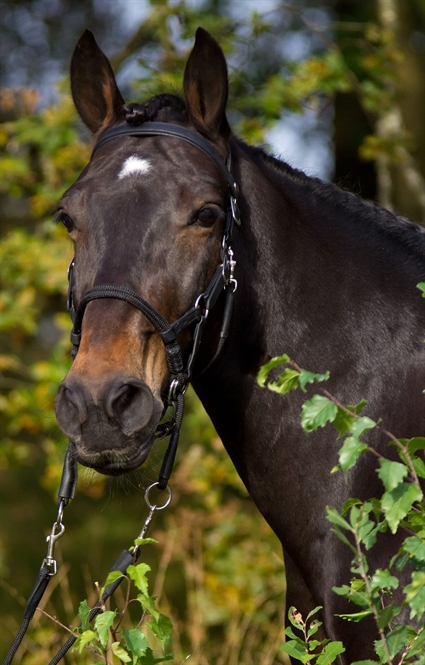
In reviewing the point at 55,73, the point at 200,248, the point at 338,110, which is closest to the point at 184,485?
the point at 200,248

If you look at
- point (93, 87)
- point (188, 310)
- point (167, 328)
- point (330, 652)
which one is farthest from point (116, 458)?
point (93, 87)

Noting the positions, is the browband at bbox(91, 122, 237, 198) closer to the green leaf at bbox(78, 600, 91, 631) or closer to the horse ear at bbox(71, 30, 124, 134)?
the horse ear at bbox(71, 30, 124, 134)

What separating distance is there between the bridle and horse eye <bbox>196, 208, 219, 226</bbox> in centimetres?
8

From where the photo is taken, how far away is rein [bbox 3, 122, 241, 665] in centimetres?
231

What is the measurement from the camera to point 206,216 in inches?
97.7

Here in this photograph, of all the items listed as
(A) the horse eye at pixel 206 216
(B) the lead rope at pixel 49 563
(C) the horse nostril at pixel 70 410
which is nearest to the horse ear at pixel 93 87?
(A) the horse eye at pixel 206 216

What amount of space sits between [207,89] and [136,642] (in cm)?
181

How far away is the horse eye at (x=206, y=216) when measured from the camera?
8.11 ft

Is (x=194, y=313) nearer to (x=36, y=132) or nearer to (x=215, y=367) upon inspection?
(x=215, y=367)

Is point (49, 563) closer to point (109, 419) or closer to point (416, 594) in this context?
point (109, 419)

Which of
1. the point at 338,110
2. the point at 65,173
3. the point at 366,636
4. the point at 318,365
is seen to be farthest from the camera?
the point at 338,110

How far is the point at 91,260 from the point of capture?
7.95 ft

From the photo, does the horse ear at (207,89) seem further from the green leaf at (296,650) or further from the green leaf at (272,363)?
the green leaf at (296,650)

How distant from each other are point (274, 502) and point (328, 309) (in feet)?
2.26
